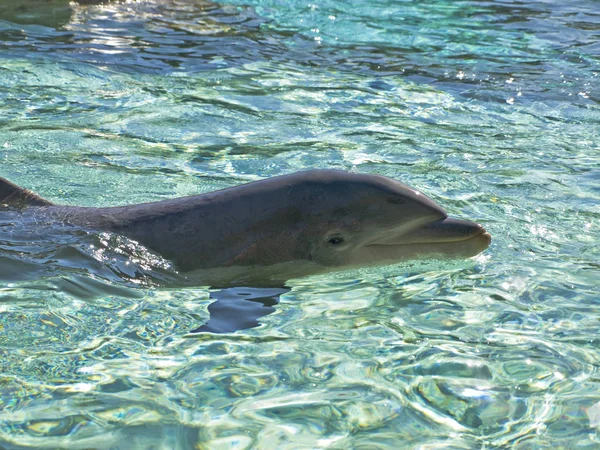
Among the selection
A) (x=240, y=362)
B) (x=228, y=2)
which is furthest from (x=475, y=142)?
(x=228, y=2)

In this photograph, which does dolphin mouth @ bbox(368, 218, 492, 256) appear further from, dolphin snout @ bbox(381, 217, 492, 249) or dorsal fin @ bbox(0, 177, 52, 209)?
dorsal fin @ bbox(0, 177, 52, 209)

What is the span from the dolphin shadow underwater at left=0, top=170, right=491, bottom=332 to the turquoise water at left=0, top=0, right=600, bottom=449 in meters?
0.19

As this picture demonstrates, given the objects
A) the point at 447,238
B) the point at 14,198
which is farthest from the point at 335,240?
the point at 14,198

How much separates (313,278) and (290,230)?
35 cm

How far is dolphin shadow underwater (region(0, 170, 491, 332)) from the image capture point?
5324 mm

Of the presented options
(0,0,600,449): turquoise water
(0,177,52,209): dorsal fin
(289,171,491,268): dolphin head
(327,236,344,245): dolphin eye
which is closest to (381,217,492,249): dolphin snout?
(289,171,491,268): dolphin head

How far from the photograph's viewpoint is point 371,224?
17.7 ft

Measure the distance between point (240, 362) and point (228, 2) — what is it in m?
13.5

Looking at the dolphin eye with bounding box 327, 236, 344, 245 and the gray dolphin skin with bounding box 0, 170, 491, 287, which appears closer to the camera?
the gray dolphin skin with bounding box 0, 170, 491, 287

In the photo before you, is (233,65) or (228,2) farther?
(228,2)

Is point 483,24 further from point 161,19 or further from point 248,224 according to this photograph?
point 248,224

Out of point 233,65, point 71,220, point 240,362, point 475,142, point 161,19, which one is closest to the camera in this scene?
point 240,362

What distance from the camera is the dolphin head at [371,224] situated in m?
5.29

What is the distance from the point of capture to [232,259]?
547 centimetres
